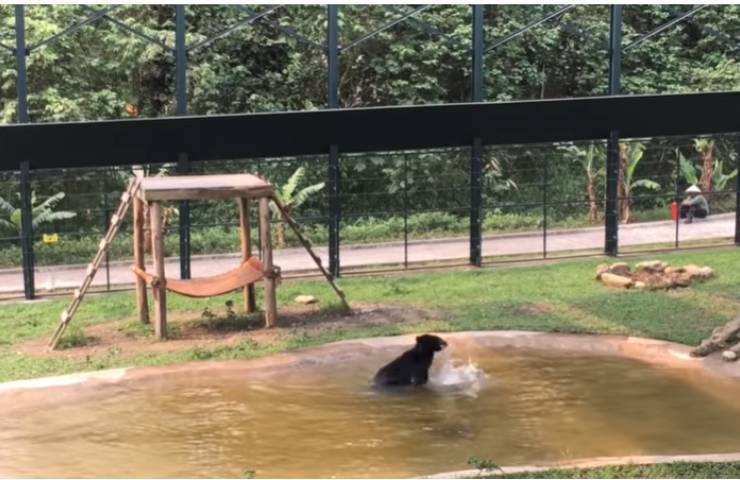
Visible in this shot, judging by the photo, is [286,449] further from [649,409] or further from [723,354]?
[723,354]

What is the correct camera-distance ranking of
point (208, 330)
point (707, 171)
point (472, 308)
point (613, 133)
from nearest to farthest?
point (208, 330) → point (472, 308) → point (613, 133) → point (707, 171)

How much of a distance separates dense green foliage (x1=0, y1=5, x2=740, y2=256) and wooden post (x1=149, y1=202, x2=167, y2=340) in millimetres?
8287

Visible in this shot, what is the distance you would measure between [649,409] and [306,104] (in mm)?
16589

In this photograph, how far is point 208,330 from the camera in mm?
14617

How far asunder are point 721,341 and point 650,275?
3849 mm

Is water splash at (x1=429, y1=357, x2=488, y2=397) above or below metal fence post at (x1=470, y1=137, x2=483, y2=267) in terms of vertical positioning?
below

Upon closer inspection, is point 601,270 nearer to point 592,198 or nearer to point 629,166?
point 592,198

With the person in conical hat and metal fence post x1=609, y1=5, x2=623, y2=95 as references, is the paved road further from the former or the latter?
metal fence post x1=609, y1=5, x2=623, y2=95

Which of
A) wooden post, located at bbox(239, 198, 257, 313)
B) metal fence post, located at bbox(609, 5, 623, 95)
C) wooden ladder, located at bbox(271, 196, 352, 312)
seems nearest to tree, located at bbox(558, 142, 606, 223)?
metal fence post, located at bbox(609, 5, 623, 95)

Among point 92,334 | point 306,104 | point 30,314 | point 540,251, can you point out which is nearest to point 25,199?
point 30,314

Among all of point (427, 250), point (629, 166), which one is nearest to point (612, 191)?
point (427, 250)

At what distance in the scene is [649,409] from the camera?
36.6 feet

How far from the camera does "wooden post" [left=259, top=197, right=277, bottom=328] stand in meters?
14.6

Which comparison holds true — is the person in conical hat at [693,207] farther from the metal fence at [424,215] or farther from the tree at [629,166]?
the tree at [629,166]
